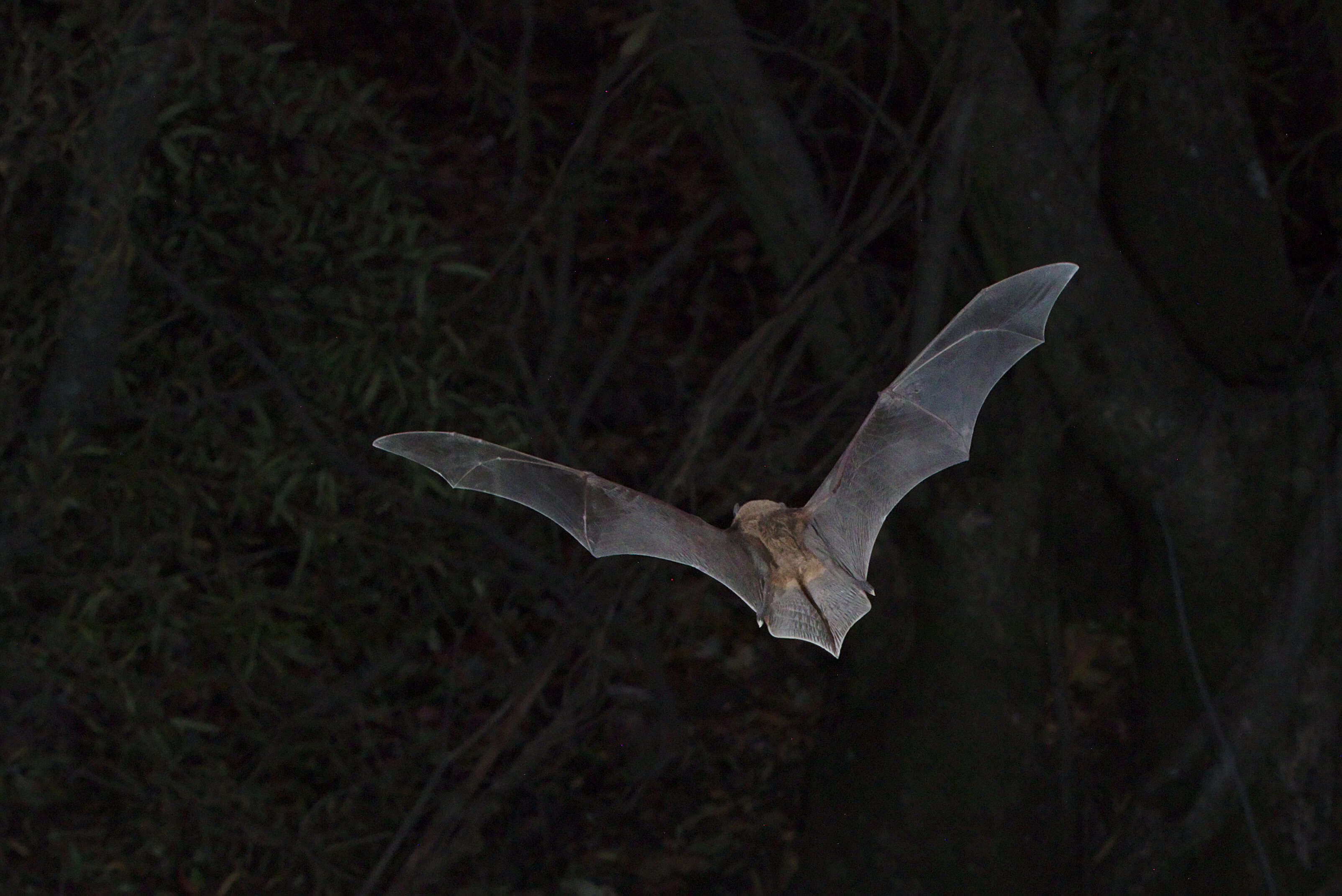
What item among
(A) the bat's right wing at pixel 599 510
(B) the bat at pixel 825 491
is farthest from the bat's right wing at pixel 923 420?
(A) the bat's right wing at pixel 599 510

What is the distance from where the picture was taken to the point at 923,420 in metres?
2.83

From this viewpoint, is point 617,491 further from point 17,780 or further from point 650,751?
point 17,780

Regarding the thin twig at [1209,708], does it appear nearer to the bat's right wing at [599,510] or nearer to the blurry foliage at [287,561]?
the blurry foliage at [287,561]

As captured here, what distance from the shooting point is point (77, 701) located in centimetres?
402

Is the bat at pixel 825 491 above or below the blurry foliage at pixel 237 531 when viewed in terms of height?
above

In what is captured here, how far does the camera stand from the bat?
8.36 ft

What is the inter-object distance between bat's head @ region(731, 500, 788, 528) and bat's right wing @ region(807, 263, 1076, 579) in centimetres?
9

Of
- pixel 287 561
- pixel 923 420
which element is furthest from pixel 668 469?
pixel 287 561

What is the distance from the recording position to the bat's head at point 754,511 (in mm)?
2611

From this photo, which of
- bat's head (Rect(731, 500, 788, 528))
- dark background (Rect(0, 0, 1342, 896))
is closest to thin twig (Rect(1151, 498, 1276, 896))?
dark background (Rect(0, 0, 1342, 896))

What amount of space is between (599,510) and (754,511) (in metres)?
0.30

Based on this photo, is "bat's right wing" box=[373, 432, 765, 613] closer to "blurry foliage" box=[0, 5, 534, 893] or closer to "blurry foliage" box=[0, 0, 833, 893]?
"blurry foliage" box=[0, 0, 833, 893]

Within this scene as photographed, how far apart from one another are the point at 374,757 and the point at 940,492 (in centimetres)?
196

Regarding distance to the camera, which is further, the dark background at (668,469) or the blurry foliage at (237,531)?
the blurry foliage at (237,531)
